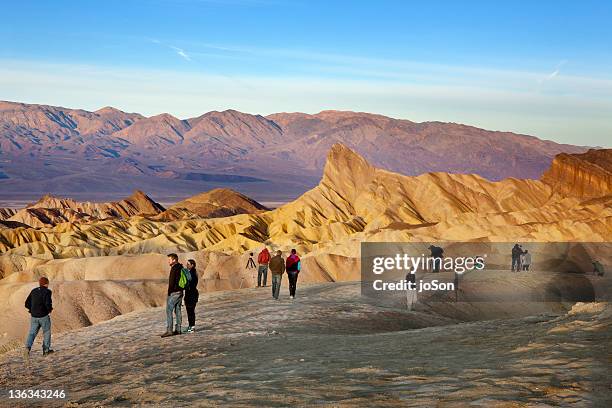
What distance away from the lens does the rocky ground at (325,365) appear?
9695 mm

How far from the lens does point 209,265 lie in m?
61.0

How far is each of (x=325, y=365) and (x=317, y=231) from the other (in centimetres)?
9418

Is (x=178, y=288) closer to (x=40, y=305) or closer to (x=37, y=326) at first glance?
(x=40, y=305)

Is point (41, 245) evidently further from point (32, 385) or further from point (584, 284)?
point (32, 385)

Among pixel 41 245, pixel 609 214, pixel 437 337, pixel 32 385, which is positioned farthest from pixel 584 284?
pixel 41 245

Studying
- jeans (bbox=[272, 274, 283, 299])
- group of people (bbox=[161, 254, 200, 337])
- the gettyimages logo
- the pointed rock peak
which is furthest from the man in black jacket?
the pointed rock peak

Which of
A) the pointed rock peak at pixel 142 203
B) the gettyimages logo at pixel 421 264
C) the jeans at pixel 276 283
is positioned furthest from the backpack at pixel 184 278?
the pointed rock peak at pixel 142 203

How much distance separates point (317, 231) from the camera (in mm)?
106688

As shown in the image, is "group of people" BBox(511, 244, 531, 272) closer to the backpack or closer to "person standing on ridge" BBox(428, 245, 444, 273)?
"person standing on ridge" BBox(428, 245, 444, 273)

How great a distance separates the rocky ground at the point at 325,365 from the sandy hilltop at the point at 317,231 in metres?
28.3

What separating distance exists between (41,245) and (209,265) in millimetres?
45282

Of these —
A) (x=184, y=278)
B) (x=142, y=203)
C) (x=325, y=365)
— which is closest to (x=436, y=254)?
(x=184, y=278)
